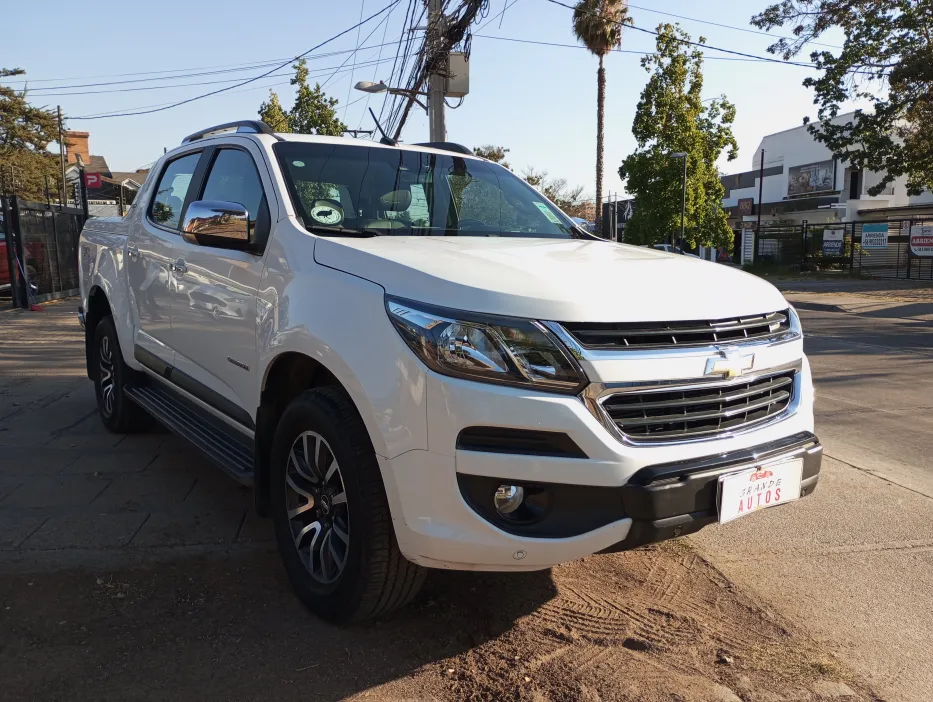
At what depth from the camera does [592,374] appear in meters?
2.26

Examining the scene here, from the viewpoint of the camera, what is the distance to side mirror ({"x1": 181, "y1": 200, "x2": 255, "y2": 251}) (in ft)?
10.5

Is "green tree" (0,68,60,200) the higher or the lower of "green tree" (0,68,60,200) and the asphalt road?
the higher

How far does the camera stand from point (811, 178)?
52.9 meters

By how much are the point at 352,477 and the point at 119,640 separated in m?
1.11

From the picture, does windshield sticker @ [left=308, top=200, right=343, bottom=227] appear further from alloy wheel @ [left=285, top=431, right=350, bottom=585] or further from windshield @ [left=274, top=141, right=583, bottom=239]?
alloy wheel @ [left=285, top=431, right=350, bottom=585]

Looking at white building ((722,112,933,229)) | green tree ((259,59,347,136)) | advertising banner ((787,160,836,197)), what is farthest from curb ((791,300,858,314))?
advertising banner ((787,160,836,197))

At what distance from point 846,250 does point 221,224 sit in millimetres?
31970

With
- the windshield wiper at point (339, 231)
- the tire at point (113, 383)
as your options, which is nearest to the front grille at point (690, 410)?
the windshield wiper at point (339, 231)

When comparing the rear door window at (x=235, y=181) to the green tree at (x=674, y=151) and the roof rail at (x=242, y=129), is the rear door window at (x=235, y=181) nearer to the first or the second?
the roof rail at (x=242, y=129)

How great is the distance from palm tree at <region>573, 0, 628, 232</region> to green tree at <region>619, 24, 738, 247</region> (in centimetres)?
311

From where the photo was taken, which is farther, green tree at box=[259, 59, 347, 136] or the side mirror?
green tree at box=[259, 59, 347, 136]

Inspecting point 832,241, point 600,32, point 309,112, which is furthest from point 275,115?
point 832,241

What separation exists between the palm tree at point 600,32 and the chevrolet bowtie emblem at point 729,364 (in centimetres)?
2541

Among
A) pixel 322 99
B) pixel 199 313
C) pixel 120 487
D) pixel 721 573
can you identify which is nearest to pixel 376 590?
pixel 721 573
